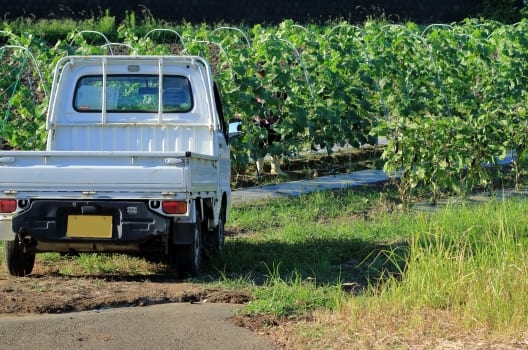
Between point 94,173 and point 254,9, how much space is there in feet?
56.1

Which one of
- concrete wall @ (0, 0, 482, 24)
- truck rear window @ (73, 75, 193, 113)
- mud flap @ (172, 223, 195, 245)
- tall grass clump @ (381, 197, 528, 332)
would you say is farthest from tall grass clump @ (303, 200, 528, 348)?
concrete wall @ (0, 0, 482, 24)

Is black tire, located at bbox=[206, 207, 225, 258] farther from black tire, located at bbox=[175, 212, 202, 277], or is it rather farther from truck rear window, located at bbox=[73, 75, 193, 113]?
truck rear window, located at bbox=[73, 75, 193, 113]

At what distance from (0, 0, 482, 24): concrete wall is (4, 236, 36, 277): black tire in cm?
1452

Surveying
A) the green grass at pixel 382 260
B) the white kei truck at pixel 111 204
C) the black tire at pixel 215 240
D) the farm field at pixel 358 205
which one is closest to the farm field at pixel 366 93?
the farm field at pixel 358 205

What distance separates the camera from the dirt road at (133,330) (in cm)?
657

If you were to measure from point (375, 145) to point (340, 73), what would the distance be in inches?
62.5

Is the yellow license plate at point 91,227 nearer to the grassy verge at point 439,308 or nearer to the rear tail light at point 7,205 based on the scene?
the rear tail light at point 7,205

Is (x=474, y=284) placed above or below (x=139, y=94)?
below

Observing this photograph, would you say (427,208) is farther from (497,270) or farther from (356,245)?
(497,270)

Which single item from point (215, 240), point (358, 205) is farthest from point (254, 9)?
point (215, 240)

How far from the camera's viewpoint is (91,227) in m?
8.41

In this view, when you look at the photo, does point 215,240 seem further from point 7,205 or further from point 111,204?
point 7,205

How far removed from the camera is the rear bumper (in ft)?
27.5

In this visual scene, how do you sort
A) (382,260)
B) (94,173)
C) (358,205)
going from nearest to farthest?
(94,173) → (382,260) → (358,205)
